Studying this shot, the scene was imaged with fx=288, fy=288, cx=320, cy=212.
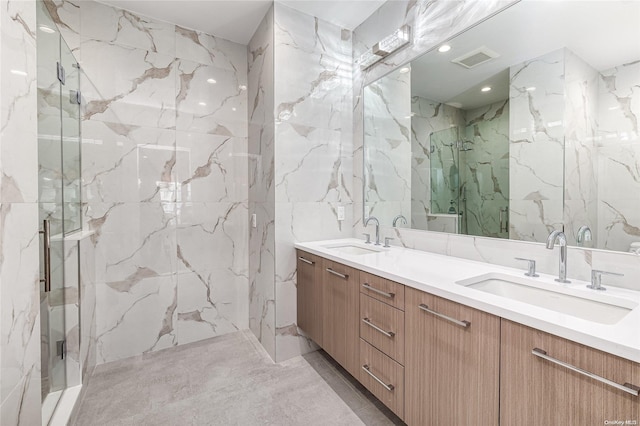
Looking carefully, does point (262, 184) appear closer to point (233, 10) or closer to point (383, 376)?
point (233, 10)

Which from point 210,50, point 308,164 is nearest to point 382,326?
point 308,164

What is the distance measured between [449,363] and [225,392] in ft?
5.06

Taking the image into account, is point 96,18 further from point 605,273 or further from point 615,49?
point 605,273

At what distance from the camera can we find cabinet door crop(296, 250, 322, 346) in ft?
6.95

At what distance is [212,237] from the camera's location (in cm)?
279

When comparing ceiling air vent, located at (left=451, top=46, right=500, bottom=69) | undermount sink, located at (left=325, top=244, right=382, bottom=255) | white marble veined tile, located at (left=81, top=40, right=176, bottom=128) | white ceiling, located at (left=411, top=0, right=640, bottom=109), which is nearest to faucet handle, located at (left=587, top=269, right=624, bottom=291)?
white ceiling, located at (left=411, top=0, right=640, bottom=109)

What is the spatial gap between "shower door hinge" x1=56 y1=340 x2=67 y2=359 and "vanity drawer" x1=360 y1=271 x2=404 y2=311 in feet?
6.07

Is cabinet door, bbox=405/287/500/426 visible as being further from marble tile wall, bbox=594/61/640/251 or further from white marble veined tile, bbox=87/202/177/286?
white marble veined tile, bbox=87/202/177/286

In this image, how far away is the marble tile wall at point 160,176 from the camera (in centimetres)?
233

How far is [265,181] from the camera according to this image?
2506mm

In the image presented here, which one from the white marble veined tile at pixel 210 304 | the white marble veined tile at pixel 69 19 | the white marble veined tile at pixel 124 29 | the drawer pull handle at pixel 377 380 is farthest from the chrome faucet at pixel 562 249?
the white marble veined tile at pixel 69 19

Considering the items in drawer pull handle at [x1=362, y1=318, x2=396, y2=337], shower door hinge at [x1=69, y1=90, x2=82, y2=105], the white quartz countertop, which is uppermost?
shower door hinge at [x1=69, y1=90, x2=82, y2=105]

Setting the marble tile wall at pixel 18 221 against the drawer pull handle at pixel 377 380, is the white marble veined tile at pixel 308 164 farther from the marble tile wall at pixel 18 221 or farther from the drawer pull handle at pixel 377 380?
the marble tile wall at pixel 18 221

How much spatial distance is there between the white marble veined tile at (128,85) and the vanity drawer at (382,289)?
7.21 ft
